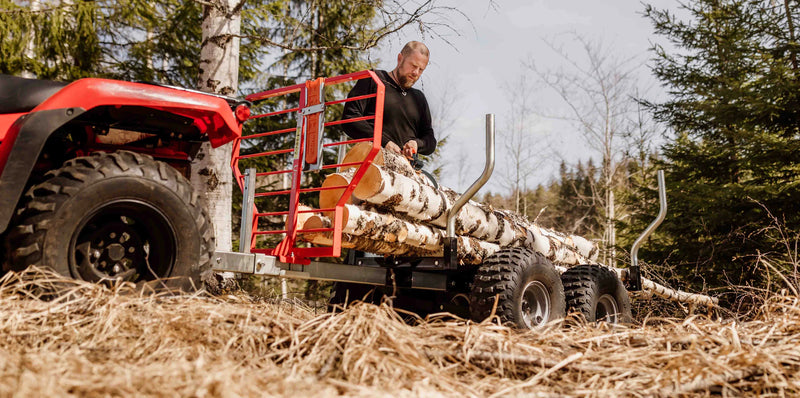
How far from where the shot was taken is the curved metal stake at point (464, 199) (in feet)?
11.6

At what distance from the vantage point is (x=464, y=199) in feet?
11.7

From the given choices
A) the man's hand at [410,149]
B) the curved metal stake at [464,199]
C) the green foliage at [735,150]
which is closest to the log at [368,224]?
the curved metal stake at [464,199]

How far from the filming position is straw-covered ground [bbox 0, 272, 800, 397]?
4.88 ft

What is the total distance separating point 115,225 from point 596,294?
10.3 feet

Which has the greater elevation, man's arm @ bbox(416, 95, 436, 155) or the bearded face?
the bearded face

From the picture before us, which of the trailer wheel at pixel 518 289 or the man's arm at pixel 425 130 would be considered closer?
the trailer wheel at pixel 518 289

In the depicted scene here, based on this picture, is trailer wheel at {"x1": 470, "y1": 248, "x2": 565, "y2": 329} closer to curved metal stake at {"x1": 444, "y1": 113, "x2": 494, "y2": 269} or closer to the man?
curved metal stake at {"x1": 444, "y1": 113, "x2": 494, "y2": 269}

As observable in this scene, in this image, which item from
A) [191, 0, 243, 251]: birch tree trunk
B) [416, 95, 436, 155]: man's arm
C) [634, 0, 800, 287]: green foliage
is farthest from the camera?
[634, 0, 800, 287]: green foliage

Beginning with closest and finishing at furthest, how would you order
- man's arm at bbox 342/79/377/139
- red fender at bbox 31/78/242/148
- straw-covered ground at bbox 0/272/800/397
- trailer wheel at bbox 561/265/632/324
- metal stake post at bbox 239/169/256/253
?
1. straw-covered ground at bbox 0/272/800/397
2. red fender at bbox 31/78/242/148
3. metal stake post at bbox 239/169/256/253
4. trailer wheel at bbox 561/265/632/324
5. man's arm at bbox 342/79/377/139

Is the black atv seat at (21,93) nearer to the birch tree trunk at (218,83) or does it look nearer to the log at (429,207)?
the log at (429,207)

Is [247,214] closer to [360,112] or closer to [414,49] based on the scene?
[360,112]

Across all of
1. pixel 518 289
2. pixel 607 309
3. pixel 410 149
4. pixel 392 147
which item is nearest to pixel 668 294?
pixel 607 309

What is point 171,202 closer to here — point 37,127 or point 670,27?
point 37,127

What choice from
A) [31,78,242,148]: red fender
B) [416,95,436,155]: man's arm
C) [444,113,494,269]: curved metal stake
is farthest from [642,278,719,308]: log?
[31,78,242,148]: red fender
